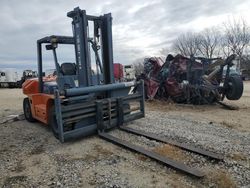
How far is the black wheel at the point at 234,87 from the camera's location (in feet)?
33.9

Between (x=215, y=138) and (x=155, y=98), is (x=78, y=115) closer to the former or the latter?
(x=215, y=138)

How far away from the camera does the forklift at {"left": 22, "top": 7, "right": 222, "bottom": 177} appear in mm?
5758

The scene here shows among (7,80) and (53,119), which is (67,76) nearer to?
(53,119)

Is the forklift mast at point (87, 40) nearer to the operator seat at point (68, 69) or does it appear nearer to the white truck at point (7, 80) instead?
the operator seat at point (68, 69)

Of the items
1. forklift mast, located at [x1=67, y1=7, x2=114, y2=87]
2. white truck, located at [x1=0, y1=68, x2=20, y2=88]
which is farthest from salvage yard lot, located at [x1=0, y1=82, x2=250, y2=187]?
white truck, located at [x1=0, y1=68, x2=20, y2=88]

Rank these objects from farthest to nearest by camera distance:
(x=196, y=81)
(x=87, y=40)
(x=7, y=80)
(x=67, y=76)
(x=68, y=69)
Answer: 1. (x=7, y=80)
2. (x=196, y=81)
3. (x=68, y=69)
4. (x=67, y=76)
5. (x=87, y=40)

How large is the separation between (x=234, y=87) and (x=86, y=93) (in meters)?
6.50

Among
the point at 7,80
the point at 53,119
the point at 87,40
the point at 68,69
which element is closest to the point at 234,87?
the point at 87,40

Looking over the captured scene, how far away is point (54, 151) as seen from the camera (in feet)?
18.1

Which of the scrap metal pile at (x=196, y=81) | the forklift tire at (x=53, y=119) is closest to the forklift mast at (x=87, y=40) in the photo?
the forklift tire at (x=53, y=119)

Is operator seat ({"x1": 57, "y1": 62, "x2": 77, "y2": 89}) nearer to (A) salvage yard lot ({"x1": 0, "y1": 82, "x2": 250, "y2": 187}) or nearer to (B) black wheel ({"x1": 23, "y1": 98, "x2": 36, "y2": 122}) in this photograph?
(A) salvage yard lot ({"x1": 0, "y1": 82, "x2": 250, "y2": 187})

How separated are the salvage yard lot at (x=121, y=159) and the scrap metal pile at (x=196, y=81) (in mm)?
3317

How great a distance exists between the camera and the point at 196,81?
1109 cm

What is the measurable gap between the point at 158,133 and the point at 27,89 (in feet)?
13.5
